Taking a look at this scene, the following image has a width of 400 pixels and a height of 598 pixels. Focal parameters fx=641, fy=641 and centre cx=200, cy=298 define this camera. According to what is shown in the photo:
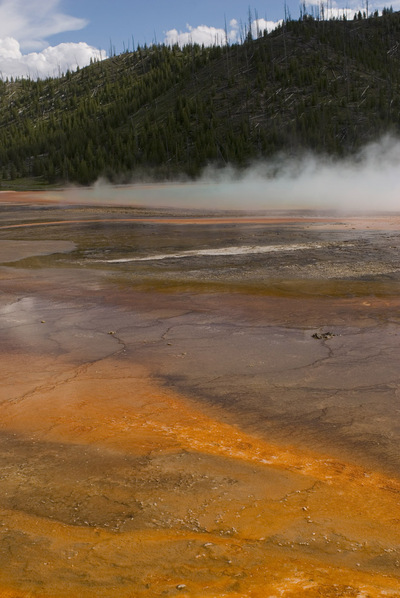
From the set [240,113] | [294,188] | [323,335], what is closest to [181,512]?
[323,335]

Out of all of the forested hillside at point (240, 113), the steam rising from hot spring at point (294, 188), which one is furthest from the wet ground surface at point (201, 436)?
the forested hillside at point (240, 113)

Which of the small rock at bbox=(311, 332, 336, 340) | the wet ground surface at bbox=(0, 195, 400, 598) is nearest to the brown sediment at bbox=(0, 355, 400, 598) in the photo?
the wet ground surface at bbox=(0, 195, 400, 598)

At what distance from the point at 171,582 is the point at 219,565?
1.06ft

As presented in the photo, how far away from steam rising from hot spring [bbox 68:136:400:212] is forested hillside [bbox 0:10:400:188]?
3.03 meters

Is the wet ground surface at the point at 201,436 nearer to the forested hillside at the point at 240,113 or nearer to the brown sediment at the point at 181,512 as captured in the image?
the brown sediment at the point at 181,512

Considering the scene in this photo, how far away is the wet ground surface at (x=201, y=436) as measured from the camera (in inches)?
155

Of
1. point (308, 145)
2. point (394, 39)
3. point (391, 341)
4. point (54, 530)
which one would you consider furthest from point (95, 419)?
point (394, 39)

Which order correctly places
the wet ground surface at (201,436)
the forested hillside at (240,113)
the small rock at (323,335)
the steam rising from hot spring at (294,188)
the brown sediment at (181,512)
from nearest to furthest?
the brown sediment at (181,512), the wet ground surface at (201,436), the small rock at (323,335), the steam rising from hot spring at (294,188), the forested hillside at (240,113)

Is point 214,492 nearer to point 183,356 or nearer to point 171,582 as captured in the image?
point 171,582

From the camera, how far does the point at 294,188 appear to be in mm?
48438

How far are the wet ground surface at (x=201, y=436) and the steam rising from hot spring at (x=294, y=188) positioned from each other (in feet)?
65.0

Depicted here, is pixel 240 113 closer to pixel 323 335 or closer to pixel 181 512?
pixel 323 335

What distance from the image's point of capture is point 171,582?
148 inches

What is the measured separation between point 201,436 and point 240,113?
77966 millimetres
